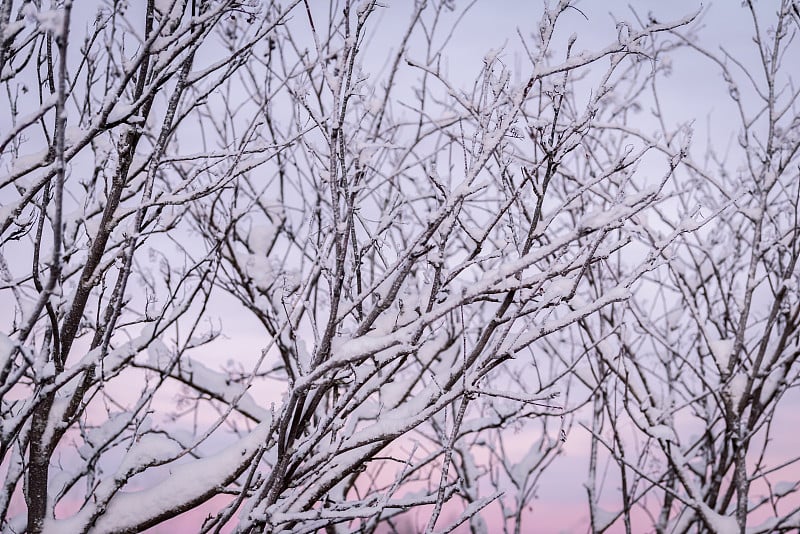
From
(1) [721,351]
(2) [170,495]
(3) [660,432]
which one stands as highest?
(1) [721,351]

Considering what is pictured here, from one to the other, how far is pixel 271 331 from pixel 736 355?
3925mm

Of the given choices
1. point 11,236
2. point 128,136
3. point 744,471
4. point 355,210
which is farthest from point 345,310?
point 744,471

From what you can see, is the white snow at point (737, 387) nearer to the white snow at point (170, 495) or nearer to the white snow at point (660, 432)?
the white snow at point (660, 432)

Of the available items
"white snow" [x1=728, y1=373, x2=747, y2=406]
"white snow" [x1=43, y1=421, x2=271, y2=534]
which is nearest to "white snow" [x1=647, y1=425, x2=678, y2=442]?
"white snow" [x1=728, y1=373, x2=747, y2=406]

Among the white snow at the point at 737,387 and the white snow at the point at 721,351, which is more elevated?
the white snow at the point at 721,351

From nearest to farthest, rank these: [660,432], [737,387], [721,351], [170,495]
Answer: [170,495], [660,432], [737,387], [721,351]

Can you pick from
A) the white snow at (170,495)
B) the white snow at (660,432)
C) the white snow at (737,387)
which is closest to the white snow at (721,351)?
the white snow at (737,387)

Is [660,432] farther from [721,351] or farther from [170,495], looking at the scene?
[170,495]

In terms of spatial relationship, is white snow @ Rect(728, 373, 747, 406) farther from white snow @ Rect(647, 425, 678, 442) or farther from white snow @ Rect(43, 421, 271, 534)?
white snow @ Rect(43, 421, 271, 534)

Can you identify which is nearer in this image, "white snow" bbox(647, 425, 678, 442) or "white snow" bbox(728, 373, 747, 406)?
"white snow" bbox(647, 425, 678, 442)

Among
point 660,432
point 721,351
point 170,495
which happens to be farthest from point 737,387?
point 170,495

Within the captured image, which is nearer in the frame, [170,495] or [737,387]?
[170,495]

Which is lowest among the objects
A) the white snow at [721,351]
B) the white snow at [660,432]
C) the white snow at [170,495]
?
the white snow at [660,432]

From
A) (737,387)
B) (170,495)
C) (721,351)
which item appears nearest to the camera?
(170,495)
